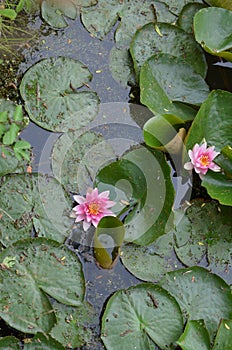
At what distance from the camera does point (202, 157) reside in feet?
6.56

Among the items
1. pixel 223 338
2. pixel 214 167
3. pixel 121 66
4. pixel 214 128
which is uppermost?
pixel 121 66

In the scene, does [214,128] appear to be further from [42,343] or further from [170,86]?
[42,343]

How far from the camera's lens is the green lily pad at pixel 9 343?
1.73 meters

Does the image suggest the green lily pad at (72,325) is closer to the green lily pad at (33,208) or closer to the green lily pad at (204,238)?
the green lily pad at (33,208)

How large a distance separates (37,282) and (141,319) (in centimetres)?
38

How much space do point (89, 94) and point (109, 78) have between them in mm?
145

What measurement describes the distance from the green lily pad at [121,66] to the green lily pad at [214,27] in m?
0.31

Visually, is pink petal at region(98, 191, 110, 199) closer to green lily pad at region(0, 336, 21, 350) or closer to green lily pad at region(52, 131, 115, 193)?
green lily pad at region(52, 131, 115, 193)

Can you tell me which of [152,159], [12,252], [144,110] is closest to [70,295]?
[12,252]

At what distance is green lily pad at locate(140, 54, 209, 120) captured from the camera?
6.91 ft

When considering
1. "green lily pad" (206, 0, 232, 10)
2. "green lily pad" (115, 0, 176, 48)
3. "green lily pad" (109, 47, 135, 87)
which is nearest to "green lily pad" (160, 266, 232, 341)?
"green lily pad" (109, 47, 135, 87)

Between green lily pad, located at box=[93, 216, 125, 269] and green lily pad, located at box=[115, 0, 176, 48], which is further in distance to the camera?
green lily pad, located at box=[115, 0, 176, 48]

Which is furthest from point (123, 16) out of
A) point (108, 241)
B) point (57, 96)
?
point (108, 241)

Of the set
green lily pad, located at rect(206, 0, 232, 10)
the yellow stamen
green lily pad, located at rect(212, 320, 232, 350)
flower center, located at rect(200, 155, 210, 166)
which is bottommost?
green lily pad, located at rect(212, 320, 232, 350)
